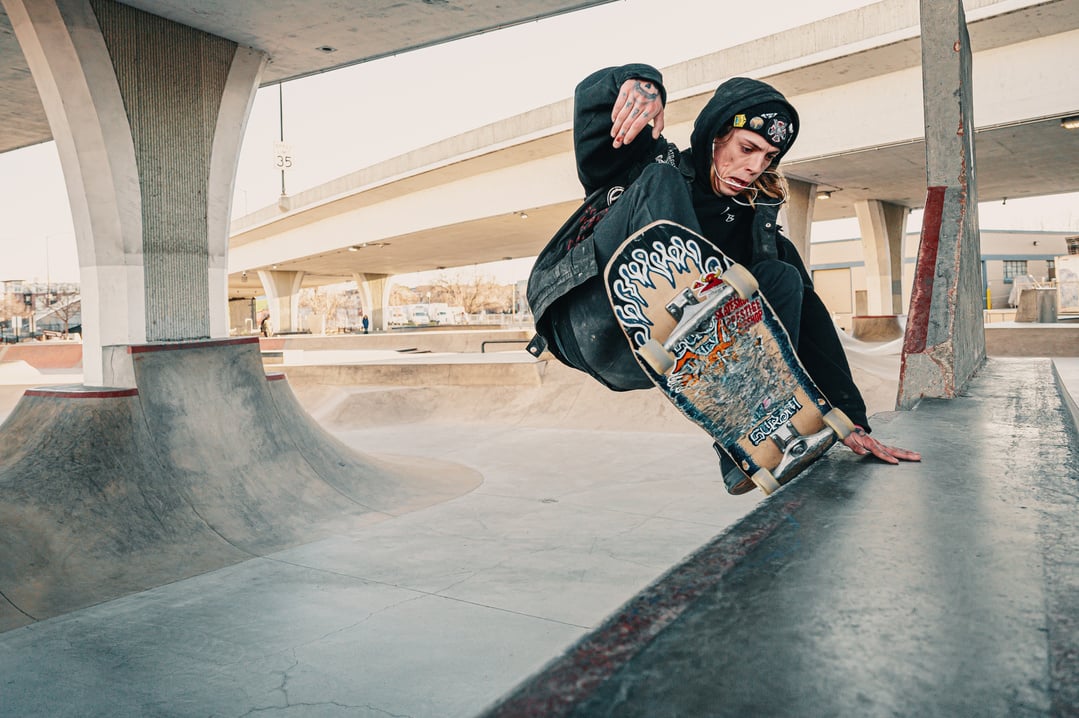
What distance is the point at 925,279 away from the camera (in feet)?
16.1

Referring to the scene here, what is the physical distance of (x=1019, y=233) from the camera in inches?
1999

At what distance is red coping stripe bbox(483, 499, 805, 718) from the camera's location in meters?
0.93

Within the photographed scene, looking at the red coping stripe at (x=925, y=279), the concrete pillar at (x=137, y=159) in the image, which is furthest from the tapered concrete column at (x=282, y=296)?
the red coping stripe at (x=925, y=279)

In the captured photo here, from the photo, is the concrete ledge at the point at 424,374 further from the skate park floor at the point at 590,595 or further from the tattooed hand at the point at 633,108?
the tattooed hand at the point at 633,108

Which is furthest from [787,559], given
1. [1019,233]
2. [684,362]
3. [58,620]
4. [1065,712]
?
[1019,233]

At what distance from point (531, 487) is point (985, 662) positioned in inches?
298

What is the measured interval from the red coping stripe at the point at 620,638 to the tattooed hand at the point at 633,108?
123 cm

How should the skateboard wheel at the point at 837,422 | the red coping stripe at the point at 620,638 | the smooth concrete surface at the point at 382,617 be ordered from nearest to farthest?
the red coping stripe at the point at 620,638
the skateboard wheel at the point at 837,422
the smooth concrete surface at the point at 382,617

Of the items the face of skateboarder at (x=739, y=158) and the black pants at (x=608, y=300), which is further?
the face of skateboarder at (x=739, y=158)

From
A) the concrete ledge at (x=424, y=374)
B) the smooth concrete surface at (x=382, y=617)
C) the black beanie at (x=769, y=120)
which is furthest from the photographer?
the concrete ledge at (x=424, y=374)

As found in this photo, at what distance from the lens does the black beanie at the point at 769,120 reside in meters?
2.36

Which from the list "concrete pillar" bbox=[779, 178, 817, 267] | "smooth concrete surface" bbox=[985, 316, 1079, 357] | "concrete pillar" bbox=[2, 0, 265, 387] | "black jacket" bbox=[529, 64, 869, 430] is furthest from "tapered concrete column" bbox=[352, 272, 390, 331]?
"black jacket" bbox=[529, 64, 869, 430]

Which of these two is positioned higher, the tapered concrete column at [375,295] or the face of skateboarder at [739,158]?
the tapered concrete column at [375,295]

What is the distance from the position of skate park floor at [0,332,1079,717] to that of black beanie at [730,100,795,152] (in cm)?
118
